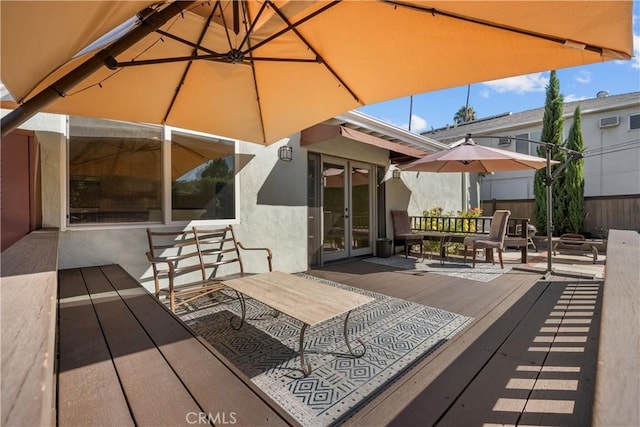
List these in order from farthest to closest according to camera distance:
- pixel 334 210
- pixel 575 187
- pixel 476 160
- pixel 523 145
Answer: pixel 523 145, pixel 575 187, pixel 334 210, pixel 476 160

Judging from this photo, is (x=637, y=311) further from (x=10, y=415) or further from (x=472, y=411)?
(x=10, y=415)

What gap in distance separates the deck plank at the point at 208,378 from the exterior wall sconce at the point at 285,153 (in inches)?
144

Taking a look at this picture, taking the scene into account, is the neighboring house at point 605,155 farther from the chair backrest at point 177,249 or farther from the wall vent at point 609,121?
the chair backrest at point 177,249

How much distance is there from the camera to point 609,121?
11.6 meters

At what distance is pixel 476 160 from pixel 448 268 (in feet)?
7.30

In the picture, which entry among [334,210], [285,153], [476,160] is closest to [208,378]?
[285,153]

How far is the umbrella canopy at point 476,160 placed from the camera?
539 cm

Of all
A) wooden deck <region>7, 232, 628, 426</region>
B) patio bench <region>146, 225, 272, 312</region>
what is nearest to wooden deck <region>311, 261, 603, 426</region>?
wooden deck <region>7, 232, 628, 426</region>

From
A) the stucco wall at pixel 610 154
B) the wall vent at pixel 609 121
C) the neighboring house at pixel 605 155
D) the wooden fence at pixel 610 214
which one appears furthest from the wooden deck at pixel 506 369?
the wall vent at pixel 609 121

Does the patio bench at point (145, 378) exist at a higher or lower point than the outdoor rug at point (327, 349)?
higher

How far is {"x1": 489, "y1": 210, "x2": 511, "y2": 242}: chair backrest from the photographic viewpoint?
19.1 ft

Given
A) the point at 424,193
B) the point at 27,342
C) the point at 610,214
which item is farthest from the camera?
the point at 610,214

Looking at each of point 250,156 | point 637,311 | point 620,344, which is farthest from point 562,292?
point 250,156

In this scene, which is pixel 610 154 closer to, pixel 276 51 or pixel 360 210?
pixel 360 210
